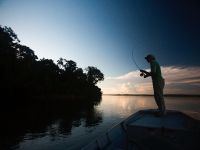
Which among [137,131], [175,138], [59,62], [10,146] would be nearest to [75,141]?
[10,146]

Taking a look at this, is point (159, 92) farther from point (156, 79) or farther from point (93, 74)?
point (93, 74)

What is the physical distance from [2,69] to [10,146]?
38399mm

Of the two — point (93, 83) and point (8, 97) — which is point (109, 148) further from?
point (93, 83)

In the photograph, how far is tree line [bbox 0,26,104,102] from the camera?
151 ft

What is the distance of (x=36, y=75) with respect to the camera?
2451 inches

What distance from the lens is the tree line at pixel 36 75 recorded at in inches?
1810

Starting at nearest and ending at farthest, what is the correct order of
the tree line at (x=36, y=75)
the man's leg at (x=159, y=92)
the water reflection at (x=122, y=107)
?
the man's leg at (x=159, y=92)
the water reflection at (x=122, y=107)
the tree line at (x=36, y=75)

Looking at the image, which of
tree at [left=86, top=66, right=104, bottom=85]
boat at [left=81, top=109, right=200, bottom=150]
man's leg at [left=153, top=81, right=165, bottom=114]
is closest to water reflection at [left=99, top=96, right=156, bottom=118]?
man's leg at [left=153, top=81, right=165, bottom=114]

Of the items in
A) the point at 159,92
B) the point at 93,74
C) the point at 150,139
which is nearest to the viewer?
the point at 150,139

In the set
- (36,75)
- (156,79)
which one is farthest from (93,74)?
(156,79)

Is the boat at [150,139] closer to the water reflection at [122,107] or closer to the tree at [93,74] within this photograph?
the water reflection at [122,107]

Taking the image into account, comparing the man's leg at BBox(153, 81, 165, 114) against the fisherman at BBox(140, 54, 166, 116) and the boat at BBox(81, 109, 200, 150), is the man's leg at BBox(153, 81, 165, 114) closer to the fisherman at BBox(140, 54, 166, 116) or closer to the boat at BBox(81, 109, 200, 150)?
the fisherman at BBox(140, 54, 166, 116)

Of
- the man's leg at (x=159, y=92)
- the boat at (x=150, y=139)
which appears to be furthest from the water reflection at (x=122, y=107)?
the boat at (x=150, y=139)

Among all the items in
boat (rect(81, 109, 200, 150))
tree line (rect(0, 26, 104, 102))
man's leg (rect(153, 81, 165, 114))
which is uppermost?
tree line (rect(0, 26, 104, 102))
